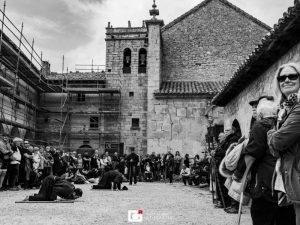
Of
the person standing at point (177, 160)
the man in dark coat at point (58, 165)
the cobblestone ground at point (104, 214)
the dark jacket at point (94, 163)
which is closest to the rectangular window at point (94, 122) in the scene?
the dark jacket at point (94, 163)

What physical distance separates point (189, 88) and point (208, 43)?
4.50 metres

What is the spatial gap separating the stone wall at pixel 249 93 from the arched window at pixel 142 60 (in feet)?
45.6

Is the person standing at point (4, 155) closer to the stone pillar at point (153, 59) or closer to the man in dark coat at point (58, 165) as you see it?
the man in dark coat at point (58, 165)

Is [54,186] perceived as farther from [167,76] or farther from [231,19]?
[231,19]

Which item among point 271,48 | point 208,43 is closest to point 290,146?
point 271,48

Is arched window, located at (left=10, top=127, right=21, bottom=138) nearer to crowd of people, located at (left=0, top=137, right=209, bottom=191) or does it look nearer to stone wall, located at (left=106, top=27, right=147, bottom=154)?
crowd of people, located at (left=0, top=137, right=209, bottom=191)

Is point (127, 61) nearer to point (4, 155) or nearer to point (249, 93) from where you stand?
point (4, 155)

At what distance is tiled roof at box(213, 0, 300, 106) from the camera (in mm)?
7125

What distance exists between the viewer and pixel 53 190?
32.0 feet

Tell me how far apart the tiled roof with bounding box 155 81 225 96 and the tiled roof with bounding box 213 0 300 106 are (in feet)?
42.6

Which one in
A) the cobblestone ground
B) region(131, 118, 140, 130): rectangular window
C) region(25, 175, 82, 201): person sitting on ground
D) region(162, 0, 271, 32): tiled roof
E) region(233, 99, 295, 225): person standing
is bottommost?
the cobblestone ground

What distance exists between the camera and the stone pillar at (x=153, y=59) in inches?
1058

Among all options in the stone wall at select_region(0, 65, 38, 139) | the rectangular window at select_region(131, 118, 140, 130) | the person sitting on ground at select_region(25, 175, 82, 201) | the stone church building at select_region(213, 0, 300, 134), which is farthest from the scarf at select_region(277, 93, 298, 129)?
the rectangular window at select_region(131, 118, 140, 130)

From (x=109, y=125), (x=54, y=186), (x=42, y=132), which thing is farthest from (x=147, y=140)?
(x=54, y=186)
